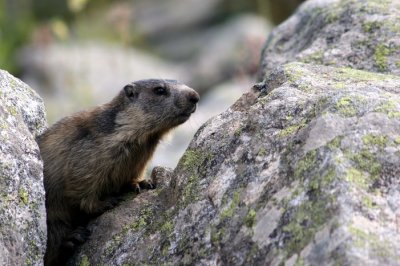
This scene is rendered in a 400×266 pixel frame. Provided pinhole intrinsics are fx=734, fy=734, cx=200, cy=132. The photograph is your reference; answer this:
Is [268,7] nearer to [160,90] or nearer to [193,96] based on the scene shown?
[160,90]

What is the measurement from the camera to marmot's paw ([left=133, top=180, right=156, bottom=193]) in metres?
5.32

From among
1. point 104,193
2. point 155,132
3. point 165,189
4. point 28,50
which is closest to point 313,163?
point 165,189

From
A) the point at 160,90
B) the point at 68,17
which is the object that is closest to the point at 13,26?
the point at 68,17

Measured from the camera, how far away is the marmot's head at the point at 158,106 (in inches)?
243

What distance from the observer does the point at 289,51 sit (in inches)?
258

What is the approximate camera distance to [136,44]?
18.2 metres

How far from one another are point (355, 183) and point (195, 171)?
4.12 feet

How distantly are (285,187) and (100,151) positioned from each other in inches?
95.8

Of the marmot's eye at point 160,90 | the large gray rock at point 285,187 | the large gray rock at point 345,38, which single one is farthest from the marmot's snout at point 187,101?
the large gray rock at point 285,187

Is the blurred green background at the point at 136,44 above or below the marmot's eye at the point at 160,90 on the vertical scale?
below

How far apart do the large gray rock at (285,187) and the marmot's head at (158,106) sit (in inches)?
58.3

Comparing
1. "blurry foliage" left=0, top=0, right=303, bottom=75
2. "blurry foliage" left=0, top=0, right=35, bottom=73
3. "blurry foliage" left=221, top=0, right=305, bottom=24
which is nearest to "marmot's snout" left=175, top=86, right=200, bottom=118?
"blurry foliage" left=221, top=0, right=305, bottom=24

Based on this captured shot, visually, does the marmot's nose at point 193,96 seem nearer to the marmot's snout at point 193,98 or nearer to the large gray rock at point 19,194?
the marmot's snout at point 193,98

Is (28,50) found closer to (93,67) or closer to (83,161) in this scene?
(93,67)
